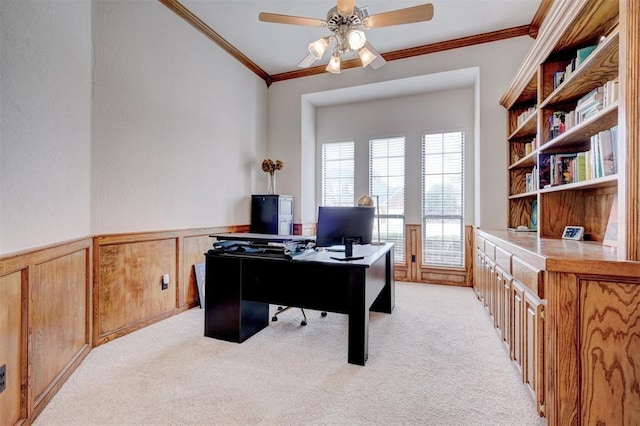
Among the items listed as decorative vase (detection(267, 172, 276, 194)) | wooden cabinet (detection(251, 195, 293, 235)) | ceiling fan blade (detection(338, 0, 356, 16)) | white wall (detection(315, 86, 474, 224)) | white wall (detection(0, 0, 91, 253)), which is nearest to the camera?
white wall (detection(0, 0, 91, 253))

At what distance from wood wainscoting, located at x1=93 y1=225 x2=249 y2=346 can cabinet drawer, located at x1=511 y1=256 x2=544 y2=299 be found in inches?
119

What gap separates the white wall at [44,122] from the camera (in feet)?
4.98

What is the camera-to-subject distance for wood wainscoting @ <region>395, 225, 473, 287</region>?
4.44 m

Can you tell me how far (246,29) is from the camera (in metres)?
3.71

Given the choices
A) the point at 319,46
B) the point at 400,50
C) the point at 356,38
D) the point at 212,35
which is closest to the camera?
the point at 356,38

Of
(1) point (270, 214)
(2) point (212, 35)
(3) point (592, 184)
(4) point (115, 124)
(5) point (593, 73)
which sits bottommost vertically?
(1) point (270, 214)

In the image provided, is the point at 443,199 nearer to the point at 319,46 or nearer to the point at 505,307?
the point at 505,307

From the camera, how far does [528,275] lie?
5.55 feet

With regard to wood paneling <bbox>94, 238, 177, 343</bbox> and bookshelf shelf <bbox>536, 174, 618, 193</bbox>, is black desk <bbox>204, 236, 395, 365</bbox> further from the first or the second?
bookshelf shelf <bbox>536, 174, 618, 193</bbox>

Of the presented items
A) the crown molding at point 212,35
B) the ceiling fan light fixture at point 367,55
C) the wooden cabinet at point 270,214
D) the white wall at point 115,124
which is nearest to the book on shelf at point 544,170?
the ceiling fan light fixture at point 367,55

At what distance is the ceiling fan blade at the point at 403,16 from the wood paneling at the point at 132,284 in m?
2.78

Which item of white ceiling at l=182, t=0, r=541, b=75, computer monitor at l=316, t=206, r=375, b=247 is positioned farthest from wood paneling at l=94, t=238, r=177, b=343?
white ceiling at l=182, t=0, r=541, b=75

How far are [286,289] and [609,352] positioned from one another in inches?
74.7

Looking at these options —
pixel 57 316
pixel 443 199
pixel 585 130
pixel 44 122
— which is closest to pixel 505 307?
pixel 585 130
